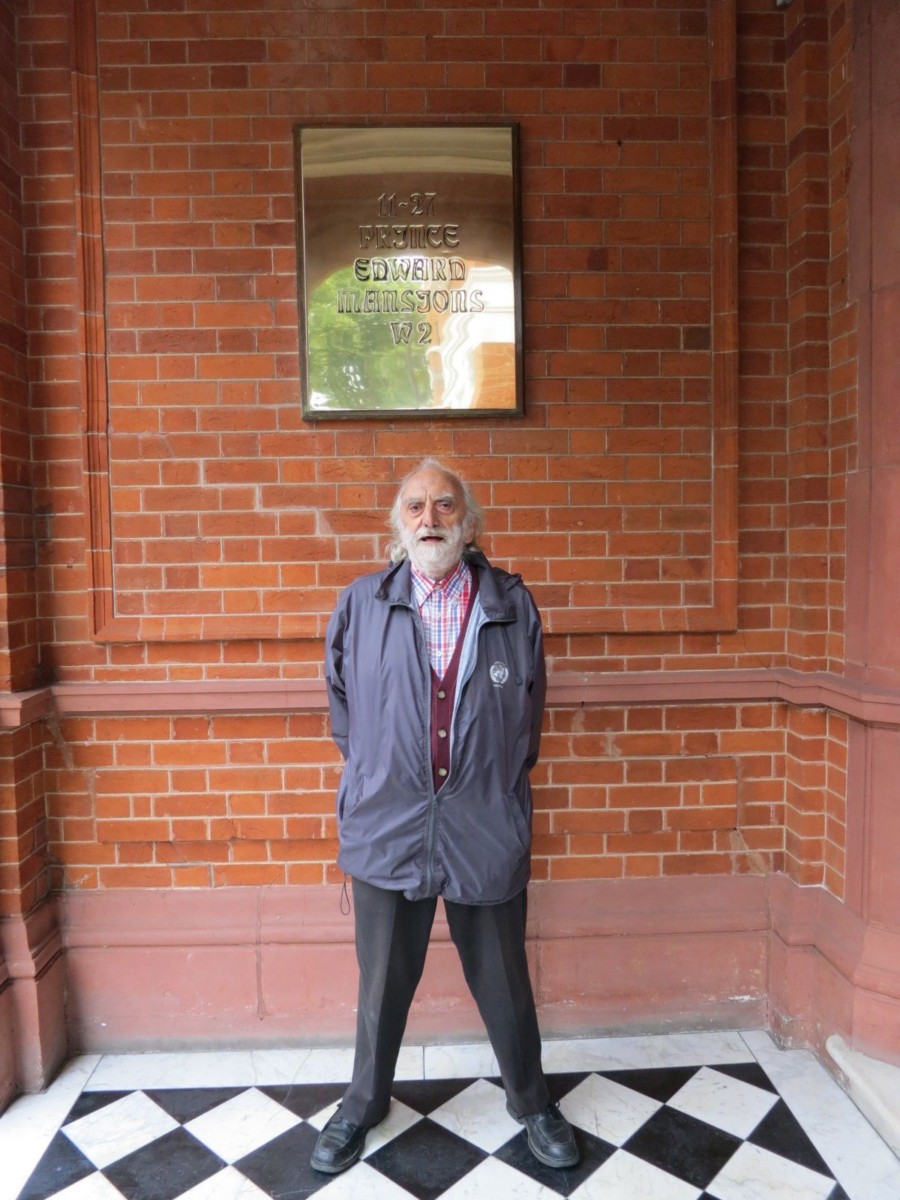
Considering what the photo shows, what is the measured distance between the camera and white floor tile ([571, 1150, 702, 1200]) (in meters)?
2.18

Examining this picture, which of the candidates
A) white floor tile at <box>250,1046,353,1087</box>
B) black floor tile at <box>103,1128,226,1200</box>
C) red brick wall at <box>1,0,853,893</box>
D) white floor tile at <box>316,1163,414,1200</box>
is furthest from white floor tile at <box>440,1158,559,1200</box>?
red brick wall at <box>1,0,853,893</box>

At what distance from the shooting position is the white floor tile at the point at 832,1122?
7.29 ft

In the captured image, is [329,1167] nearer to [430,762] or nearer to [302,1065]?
[302,1065]

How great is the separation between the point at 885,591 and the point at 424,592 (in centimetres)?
146

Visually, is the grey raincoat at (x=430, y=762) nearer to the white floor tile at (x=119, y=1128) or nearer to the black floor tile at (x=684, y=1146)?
the black floor tile at (x=684, y=1146)

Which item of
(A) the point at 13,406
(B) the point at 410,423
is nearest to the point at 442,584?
(B) the point at 410,423

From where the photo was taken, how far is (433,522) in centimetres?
230

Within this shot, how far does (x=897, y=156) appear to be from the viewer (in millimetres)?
2484

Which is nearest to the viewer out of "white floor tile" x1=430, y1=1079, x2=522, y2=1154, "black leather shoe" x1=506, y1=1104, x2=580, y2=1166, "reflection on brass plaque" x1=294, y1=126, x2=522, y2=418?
"black leather shoe" x1=506, y1=1104, x2=580, y2=1166

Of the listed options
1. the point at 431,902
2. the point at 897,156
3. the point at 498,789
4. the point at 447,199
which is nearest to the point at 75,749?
the point at 431,902

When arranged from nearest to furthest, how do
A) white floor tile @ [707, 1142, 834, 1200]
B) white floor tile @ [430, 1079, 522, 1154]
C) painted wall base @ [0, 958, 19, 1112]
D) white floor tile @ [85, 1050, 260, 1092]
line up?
white floor tile @ [707, 1142, 834, 1200], white floor tile @ [430, 1079, 522, 1154], painted wall base @ [0, 958, 19, 1112], white floor tile @ [85, 1050, 260, 1092]

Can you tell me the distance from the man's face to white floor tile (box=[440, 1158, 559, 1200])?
1.65 m

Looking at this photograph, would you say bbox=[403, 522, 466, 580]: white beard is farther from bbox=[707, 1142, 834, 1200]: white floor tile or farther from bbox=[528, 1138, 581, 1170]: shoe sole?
bbox=[707, 1142, 834, 1200]: white floor tile

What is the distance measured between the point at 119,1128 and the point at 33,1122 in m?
0.28
